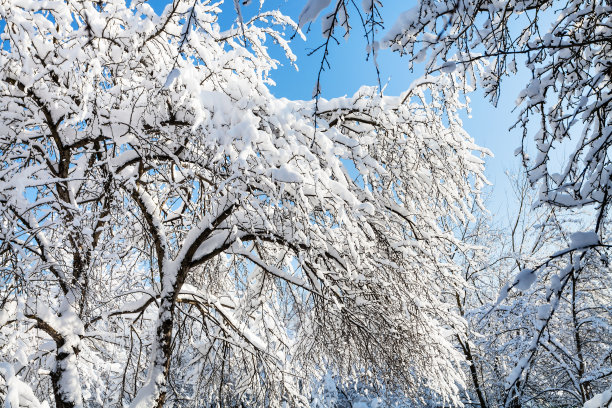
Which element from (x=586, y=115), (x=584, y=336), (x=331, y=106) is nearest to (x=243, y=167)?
(x=331, y=106)

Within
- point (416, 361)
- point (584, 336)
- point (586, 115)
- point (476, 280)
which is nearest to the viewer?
point (586, 115)

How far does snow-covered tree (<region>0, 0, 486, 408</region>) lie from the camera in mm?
3244

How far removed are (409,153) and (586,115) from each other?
2591mm

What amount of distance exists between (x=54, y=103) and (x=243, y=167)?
7.54 ft

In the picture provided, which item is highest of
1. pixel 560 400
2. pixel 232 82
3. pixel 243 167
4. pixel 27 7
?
pixel 27 7

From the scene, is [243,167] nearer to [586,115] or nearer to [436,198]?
[586,115]

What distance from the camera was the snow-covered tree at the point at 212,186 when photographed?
3244mm

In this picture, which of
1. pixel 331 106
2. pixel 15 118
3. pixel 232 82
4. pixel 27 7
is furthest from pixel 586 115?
pixel 15 118

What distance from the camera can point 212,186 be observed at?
427 centimetres

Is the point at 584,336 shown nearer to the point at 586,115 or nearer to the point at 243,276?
the point at 243,276

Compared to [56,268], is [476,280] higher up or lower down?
higher up

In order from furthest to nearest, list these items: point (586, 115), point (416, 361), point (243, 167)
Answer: point (416, 361) < point (243, 167) < point (586, 115)

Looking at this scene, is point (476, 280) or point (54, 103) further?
point (476, 280)

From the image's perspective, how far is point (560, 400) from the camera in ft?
33.6
